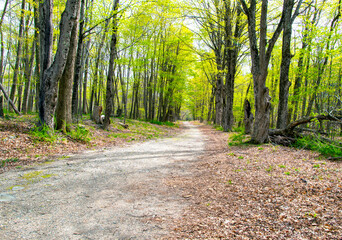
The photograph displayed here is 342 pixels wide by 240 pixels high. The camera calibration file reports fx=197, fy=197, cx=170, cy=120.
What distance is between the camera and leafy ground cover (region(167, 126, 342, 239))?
232 centimetres

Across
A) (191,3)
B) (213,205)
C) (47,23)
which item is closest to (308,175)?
(213,205)

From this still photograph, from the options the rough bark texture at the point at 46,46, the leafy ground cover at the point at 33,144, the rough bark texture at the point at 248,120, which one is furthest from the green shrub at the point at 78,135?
the rough bark texture at the point at 248,120

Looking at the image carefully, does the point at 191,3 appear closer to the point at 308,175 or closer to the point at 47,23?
the point at 47,23

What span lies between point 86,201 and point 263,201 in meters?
2.78

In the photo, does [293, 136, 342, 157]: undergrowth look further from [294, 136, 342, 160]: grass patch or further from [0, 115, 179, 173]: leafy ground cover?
[0, 115, 179, 173]: leafy ground cover

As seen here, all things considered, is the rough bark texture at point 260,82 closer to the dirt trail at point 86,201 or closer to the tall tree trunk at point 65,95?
the dirt trail at point 86,201

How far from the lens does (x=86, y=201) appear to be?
3082mm

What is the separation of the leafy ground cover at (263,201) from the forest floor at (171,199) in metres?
0.01

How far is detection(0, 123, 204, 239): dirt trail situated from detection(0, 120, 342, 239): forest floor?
1 cm

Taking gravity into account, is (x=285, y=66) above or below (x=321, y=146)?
above

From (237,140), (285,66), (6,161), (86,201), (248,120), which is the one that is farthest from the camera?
(248,120)

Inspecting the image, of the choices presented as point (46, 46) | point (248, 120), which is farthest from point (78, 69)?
point (248, 120)

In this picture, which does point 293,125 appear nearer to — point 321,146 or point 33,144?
point 321,146

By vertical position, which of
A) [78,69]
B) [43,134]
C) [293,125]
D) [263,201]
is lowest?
[263,201]
